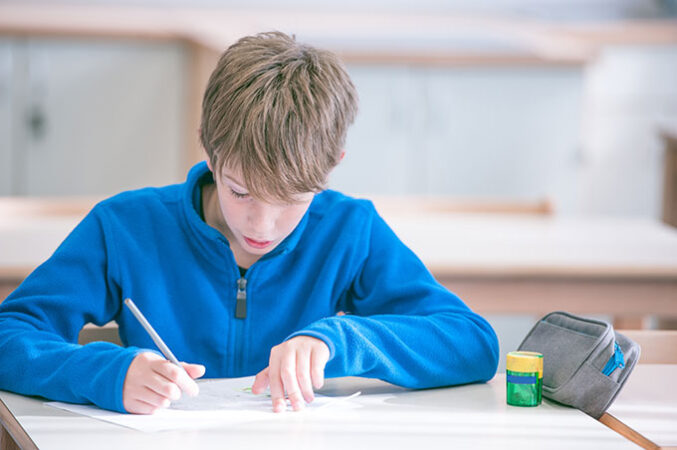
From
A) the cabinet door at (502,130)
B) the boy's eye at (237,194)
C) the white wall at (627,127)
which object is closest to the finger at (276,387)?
the boy's eye at (237,194)

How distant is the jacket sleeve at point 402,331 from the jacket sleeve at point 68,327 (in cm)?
20

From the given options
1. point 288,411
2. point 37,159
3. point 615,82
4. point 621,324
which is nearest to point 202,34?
point 37,159

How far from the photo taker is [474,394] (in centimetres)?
105

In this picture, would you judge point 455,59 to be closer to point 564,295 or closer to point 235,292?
point 564,295

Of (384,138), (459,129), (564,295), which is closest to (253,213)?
(564,295)

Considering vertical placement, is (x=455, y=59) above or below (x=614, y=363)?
above

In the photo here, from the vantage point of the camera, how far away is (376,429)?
887 millimetres

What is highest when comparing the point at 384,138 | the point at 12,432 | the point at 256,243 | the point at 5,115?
the point at 256,243

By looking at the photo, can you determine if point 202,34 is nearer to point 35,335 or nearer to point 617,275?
point 617,275

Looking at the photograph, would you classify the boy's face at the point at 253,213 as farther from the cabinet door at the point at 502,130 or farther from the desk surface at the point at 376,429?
the cabinet door at the point at 502,130

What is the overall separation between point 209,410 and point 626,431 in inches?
16.1

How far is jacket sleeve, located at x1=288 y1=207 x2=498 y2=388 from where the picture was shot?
102cm

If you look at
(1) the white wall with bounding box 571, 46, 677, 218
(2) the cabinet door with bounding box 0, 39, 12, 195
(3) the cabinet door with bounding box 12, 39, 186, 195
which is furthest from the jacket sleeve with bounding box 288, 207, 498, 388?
(1) the white wall with bounding box 571, 46, 677, 218

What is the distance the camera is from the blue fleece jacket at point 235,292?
1077 mm
